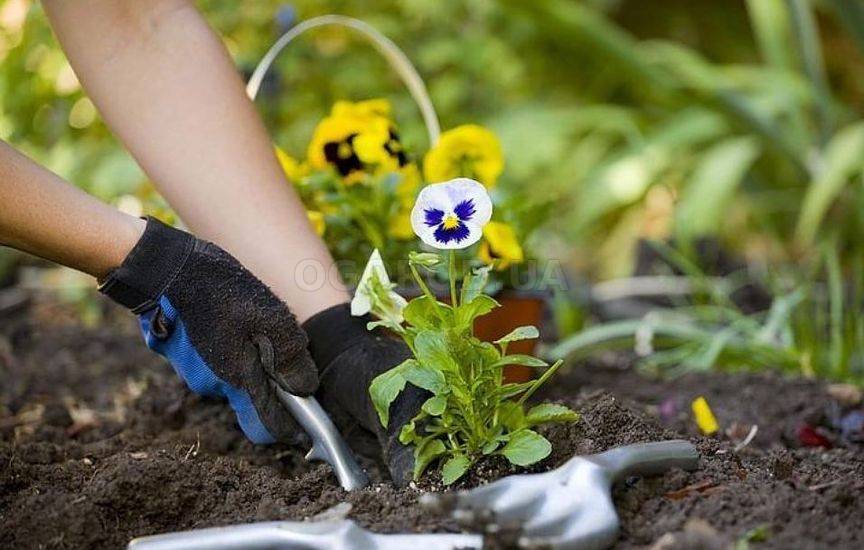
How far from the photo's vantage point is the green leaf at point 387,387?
1113mm

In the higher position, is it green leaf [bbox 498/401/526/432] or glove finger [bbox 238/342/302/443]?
glove finger [bbox 238/342/302/443]

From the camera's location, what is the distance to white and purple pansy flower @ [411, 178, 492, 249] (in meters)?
1.09

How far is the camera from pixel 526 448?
1098 mm

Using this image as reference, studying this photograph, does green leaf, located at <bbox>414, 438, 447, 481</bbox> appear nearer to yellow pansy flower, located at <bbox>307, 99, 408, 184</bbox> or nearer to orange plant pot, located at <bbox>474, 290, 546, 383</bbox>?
orange plant pot, located at <bbox>474, 290, 546, 383</bbox>

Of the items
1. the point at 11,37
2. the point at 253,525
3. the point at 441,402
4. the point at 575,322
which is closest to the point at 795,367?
the point at 575,322

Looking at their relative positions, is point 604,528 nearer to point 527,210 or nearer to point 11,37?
point 527,210

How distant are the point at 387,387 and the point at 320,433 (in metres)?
0.18

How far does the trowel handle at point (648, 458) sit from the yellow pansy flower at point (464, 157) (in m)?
0.66

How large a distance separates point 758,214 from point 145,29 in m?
2.59

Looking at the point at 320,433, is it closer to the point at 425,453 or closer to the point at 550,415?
the point at 425,453

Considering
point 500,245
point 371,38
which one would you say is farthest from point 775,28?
point 500,245

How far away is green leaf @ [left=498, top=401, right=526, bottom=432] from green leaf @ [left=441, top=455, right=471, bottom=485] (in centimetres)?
7

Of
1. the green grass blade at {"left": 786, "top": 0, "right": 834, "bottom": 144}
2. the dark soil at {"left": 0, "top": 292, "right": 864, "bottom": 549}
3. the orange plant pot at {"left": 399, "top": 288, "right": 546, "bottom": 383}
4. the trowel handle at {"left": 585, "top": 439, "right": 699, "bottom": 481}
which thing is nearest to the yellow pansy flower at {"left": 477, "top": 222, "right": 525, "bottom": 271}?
the orange plant pot at {"left": 399, "top": 288, "right": 546, "bottom": 383}

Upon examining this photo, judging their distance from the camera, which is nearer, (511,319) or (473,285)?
(473,285)
